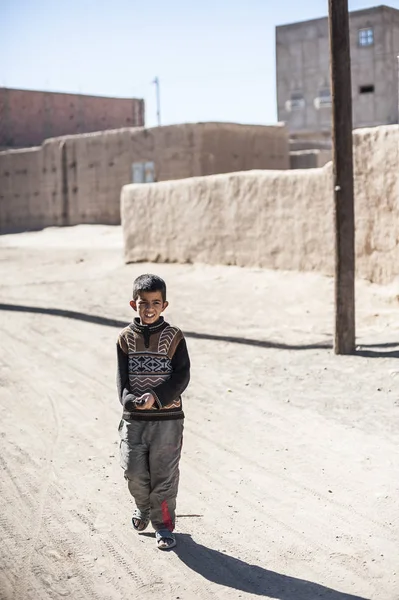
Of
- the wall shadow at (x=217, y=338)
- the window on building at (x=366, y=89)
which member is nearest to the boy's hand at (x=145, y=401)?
the wall shadow at (x=217, y=338)

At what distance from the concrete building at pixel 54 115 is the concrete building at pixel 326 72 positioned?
22.1ft

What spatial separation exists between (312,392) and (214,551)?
3379 mm

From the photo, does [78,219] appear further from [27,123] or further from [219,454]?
[219,454]

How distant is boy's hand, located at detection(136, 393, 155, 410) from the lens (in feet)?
12.2

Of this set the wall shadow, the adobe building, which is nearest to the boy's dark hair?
the wall shadow

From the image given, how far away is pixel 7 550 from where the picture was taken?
401cm

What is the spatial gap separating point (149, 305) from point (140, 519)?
111 centimetres

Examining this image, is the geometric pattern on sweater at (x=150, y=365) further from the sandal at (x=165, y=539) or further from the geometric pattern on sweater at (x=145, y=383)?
the sandal at (x=165, y=539)

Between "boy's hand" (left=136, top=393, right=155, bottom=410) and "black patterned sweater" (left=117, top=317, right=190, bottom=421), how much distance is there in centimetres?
5

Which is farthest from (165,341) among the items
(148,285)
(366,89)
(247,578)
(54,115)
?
(366,89)

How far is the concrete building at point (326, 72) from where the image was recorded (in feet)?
105

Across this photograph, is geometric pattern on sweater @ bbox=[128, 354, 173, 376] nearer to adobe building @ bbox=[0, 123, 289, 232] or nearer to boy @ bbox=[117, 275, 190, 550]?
boy @ bbox=[117, 275, 190, 550]

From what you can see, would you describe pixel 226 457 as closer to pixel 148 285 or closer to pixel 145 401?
pixel 145 401

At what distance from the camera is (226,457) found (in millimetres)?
5441
